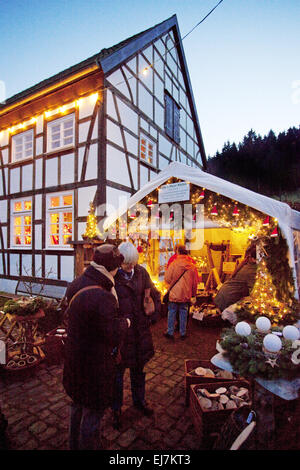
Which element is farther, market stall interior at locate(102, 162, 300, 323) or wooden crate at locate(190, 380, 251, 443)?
market stall interior at locate(102, 162, 300, 323)

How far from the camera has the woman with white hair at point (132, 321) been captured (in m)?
2.43

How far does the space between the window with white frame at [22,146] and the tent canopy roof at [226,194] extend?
554cm

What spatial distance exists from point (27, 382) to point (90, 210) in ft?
14.5

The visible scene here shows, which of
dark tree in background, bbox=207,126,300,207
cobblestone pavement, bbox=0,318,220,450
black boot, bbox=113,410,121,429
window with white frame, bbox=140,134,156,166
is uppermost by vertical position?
dark tree in background, bbox=207,126,300,207

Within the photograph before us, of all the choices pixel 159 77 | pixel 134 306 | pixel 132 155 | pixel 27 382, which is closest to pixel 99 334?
pixel 134 306

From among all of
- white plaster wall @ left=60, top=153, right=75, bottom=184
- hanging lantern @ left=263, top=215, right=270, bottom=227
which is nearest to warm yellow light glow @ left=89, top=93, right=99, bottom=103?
white plaster wall @ left=60, top=153, right=75, bottom=184

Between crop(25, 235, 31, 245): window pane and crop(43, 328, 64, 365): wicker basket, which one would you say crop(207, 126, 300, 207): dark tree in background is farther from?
crop(43, 328, 64, 365): wicker basket

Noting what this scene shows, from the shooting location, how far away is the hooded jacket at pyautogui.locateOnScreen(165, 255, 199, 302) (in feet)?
15.4

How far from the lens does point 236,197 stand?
14.5 feet

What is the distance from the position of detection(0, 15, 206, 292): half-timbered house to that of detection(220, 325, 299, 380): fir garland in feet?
18.6

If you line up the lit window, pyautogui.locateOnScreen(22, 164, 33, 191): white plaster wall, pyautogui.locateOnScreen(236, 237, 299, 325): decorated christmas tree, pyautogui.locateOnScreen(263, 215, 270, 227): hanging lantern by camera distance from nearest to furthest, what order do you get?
pyautogui.locateOnScreen(236, 237, 299, 325): decorated christmas tree
pyautogui.locateOnScreen(263, 215, 270, 227): hanging lantern
pyautogui.locateOnScreen(22, 164, 33, 191): white plaster wall
the lit window

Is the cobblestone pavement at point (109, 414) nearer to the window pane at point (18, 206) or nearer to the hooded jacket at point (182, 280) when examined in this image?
the hooded jacket at point (182, 280)

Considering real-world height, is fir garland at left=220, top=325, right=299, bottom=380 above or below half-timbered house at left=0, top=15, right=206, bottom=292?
below
